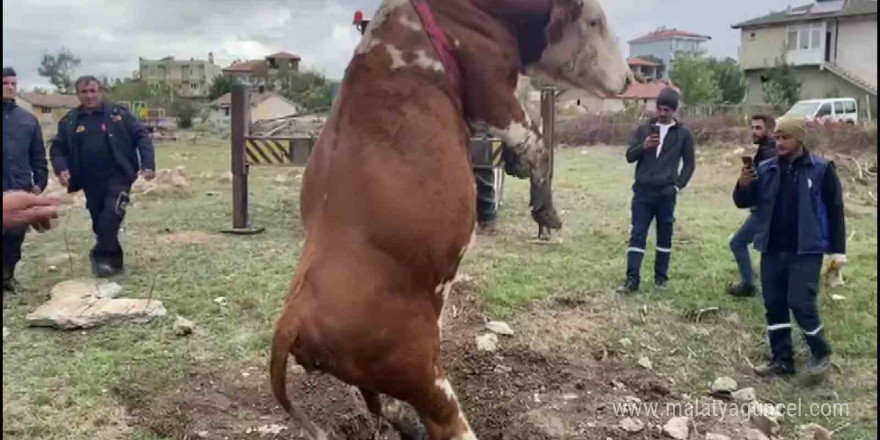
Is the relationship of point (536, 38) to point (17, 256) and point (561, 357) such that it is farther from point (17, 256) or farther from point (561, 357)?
point (17, 256)

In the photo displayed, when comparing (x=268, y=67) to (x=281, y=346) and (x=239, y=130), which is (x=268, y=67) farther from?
(x=281, y=346)

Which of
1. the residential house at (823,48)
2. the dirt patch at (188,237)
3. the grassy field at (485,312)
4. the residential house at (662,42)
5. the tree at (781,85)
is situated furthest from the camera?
the residential house at (662,42)

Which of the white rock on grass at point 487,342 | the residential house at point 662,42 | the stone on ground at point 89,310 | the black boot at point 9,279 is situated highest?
the residential house at point 662,42

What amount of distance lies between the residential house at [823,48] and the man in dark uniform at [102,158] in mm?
39737

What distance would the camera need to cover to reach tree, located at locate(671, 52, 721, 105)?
44688 mm

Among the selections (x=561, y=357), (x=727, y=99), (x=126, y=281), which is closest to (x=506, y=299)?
(x=561, y=357)

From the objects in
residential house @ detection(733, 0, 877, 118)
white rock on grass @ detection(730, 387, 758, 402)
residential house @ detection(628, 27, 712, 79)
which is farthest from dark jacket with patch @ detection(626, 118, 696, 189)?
residential house @ detection(628, 27, 712, 79)

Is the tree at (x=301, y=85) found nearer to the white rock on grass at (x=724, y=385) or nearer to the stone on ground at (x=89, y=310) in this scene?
the stone on ground at (x=89, y=310)

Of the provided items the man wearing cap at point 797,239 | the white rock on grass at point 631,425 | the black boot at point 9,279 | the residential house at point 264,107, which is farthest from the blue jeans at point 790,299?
the residential house at point 264,107

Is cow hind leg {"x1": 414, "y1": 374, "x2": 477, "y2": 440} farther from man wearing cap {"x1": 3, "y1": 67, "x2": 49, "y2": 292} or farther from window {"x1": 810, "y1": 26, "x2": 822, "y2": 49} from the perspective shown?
window {"x1": 810, "y1": 26, "x2": 822, "y2": 49}

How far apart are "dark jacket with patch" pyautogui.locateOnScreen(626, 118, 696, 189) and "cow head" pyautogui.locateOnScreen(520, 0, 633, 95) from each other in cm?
444

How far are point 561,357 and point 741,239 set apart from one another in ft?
9.24

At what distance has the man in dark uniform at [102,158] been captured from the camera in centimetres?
811

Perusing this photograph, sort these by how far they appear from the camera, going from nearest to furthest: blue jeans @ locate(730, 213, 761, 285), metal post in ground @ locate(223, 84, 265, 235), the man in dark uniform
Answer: blue jeans @ locate(730, 213, 761, 285), the man in dark uniform, metal post in ground @ locate(223, 84, 265, 235)
